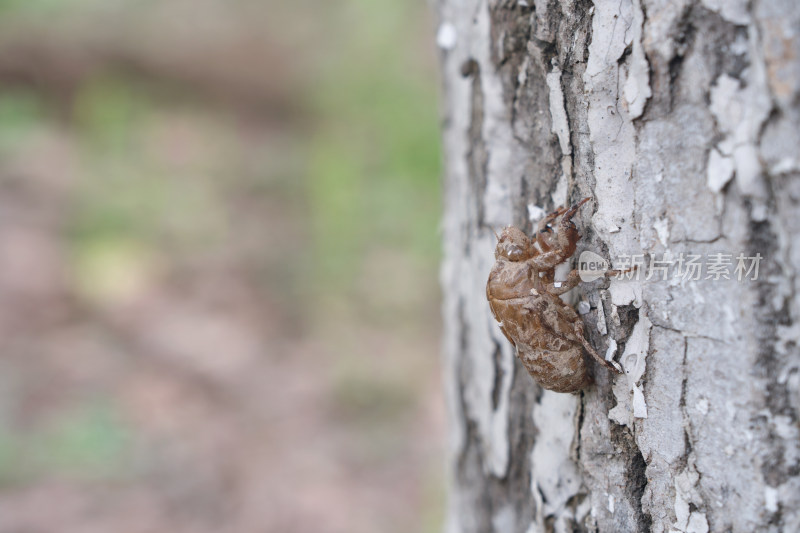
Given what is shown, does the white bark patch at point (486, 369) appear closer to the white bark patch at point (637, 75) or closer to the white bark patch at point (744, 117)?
the white bark patch at point (637, 75)

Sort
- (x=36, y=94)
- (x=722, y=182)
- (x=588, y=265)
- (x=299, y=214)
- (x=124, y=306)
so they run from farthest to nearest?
(x=36, y=94)
(x=299, y=214)
(x=124, y=306)
(x=588, y=265)
(x=722, y=182)

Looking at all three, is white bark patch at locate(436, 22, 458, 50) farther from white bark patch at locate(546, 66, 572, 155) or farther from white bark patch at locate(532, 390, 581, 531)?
white bark patch at locate(532, 390, 581, 531)

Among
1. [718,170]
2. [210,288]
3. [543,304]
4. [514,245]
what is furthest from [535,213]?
[210,288]

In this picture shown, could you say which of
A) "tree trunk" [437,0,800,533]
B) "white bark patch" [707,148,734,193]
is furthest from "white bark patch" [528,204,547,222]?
"white bark patch" [707,148,734,193]

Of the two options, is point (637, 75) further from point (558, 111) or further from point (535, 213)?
point (535, 213)

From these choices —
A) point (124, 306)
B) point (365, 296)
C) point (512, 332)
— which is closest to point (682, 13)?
point (512, 332)

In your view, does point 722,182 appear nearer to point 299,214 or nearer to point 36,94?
point 299,214
